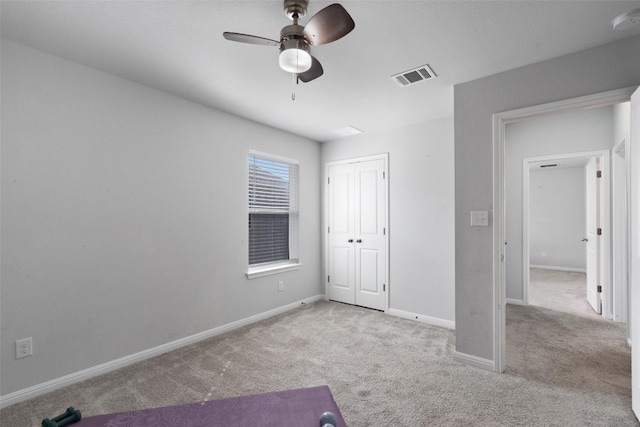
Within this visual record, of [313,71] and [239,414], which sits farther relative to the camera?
[313,71]

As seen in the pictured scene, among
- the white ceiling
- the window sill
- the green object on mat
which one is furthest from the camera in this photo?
the window sill

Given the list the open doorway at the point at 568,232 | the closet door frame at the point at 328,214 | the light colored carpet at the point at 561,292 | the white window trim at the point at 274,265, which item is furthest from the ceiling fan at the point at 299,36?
the light colored carpet at the point at 561,292

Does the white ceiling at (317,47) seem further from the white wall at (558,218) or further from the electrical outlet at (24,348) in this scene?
the white wall at (558,218)

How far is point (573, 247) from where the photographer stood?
6.84 metres

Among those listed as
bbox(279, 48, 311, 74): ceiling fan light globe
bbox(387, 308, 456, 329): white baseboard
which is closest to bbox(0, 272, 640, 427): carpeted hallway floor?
bbox(387, 308, 456, 329): white baseboard

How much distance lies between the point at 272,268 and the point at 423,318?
6.63ft

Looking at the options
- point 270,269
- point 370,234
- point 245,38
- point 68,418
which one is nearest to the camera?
point 68,418

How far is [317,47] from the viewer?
2.17 metres

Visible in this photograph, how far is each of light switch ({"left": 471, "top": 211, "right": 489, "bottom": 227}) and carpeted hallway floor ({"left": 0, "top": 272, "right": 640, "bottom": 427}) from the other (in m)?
1.22

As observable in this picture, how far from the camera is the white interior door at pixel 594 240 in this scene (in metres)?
3.98

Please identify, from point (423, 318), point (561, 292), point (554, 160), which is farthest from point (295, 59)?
point (561, 292)

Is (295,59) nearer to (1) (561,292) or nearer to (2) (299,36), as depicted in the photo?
(2) (299,36)

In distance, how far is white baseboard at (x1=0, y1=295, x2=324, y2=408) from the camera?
210 centimetres

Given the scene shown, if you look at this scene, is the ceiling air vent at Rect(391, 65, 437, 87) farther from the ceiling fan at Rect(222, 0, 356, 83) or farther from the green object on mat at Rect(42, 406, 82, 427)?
the green object on mat at Rect(42, 406, 82, 427)
